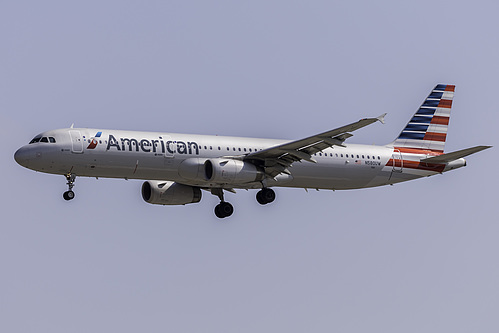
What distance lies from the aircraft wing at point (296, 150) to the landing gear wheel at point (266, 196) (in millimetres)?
1095

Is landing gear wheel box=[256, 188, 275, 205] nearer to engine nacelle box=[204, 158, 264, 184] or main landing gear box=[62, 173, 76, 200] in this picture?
engine nacelle box=[204, 158, 264, 184]

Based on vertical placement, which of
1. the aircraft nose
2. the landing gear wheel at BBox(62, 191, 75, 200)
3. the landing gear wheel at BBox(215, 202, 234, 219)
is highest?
the aircraft nose

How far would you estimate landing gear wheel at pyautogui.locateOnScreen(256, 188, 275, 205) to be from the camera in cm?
5394

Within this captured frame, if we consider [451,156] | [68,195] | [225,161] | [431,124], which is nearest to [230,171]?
[225,161]

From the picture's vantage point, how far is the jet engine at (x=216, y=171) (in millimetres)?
51062

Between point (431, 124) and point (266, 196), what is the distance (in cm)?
1310

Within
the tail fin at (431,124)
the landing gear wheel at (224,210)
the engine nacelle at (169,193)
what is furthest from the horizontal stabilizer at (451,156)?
the engine nacelle at (169,193)

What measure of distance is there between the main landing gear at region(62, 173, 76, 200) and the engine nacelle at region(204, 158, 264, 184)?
6.74m

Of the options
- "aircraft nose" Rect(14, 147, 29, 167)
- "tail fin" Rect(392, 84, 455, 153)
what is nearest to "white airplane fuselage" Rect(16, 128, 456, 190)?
"aircraft nose" Rect(14, 147, 29, 167)

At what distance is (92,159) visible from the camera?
5031 cm

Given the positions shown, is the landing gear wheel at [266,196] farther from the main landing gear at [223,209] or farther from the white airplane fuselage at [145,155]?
the main landing gear at [223,209]

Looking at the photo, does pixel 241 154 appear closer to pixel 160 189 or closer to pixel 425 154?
pixel 160 189

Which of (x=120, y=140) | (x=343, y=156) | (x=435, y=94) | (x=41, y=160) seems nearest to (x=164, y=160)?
(x=120, y=140)

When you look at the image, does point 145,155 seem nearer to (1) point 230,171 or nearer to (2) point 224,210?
(1) point 230,171
